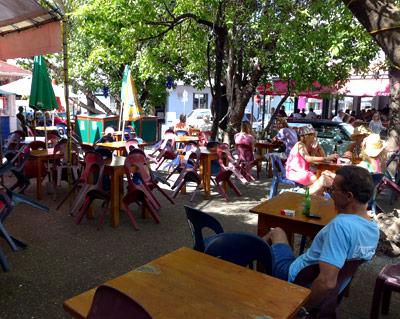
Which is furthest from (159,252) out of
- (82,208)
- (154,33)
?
(154,33)

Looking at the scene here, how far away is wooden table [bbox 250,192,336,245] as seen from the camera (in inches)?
129

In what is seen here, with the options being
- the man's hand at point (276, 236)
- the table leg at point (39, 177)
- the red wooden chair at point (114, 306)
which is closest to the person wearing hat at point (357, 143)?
the man's hand at point (276, 236)

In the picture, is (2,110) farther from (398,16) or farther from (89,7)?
(398,16)

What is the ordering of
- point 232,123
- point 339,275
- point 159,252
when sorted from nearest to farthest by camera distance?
1. point 339,275
2. point 159,252
3. point 232,123

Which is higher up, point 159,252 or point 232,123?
point 232,123

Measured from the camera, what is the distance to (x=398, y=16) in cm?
427

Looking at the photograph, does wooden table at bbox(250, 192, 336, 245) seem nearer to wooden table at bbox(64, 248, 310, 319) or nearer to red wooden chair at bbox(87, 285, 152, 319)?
wooden table at bbox(64, 248, 310, 319)

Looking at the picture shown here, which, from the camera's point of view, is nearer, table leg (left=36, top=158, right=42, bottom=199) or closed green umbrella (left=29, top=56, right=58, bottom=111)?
table leg (left=36, top=158, right=42, bottom=199)

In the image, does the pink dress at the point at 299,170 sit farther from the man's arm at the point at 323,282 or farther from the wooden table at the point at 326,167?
the man's arm at the point at 323,282

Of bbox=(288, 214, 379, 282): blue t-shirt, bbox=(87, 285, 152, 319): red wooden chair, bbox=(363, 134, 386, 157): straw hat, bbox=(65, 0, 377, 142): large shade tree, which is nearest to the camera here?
bbox=(87, 285, 152, 319): red wooden chair

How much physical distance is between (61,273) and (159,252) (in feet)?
3.71

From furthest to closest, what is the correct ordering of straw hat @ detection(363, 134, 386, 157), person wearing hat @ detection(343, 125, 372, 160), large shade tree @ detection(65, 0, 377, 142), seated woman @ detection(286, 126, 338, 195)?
1. large shade tree @ detection(65, 0, 377, 142)
2. person wearing hat @ detection(343, 125, 372, 160)
3. straw hat @ detection(363, 134, 386, 157)
4. seated woman @ detection(286, 126, 338, 195)

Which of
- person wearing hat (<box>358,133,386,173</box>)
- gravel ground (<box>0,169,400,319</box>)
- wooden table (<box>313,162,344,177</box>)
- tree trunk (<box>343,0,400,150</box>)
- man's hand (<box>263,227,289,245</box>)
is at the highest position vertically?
tree trunk (<box>343,0,400,150</box>)

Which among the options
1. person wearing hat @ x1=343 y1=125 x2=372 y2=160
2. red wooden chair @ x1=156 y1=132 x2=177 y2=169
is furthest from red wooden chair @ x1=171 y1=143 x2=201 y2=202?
person wearing hat @ x1=343 y1=125 x2=372 y2=160
